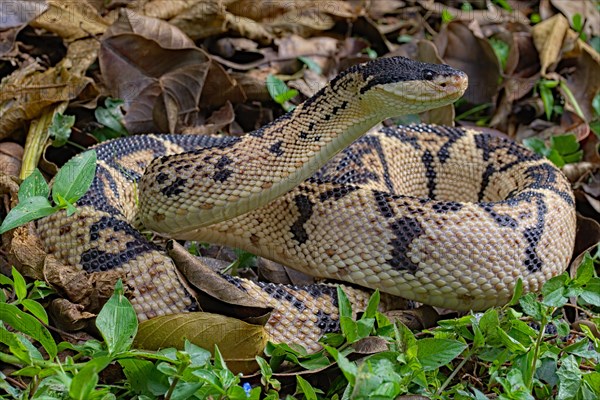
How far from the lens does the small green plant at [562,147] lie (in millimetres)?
5598

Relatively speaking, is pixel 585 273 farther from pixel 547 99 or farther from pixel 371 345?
pixel 547 99

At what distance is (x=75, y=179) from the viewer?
130 inches

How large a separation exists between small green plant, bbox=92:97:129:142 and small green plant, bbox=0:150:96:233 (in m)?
1.95

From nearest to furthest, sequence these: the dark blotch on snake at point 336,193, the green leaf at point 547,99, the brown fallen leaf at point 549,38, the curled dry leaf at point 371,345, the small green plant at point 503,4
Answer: the curled dry leaf at point 371,345 < the dark blotch on snake at point 336,193 < the green leaf at point 547,99 < the brown fallen leaf at point 549,38 < the small green plant at point 503,4

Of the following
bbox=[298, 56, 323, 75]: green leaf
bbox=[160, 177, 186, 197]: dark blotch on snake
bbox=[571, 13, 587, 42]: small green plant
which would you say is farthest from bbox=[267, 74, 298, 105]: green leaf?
bbox=[571, 13, 587, 42]: small green plant

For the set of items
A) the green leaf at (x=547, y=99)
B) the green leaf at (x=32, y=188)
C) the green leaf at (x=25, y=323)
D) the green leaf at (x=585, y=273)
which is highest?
the green leaf at (x=32, y=188)

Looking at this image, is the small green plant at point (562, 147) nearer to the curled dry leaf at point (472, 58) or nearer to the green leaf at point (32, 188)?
the curled dry leaf at point (472, 58)

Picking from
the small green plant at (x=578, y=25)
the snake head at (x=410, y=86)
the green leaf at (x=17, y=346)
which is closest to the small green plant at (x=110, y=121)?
the snake head at (x=410, y=86)

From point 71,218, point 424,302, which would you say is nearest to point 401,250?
point 424,302

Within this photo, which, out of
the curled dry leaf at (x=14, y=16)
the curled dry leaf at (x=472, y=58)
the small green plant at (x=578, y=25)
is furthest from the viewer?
the small green plant at (x=578, y=25)

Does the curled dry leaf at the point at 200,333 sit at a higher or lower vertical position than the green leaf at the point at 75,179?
lower

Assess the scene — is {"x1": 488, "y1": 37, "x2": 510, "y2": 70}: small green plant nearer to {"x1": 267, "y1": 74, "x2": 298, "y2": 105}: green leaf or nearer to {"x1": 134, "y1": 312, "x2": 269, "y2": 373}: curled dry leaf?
{"x1": 267, "y1": 74, "x2": 298, "y2": 105}: green leaf

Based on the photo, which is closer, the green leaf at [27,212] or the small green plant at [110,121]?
the green leaf at [27,212]

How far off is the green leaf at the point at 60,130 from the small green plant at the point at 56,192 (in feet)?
5.50
